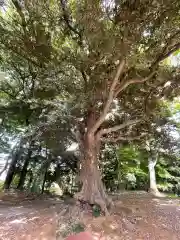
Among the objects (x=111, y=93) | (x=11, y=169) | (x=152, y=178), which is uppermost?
(x=111, y=93)

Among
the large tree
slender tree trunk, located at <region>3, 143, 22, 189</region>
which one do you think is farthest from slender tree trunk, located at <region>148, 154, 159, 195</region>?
slender tree trunk, located at <region>3, 143, 22, 189</region>

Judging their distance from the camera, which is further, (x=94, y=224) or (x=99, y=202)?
(x=99, y=202)

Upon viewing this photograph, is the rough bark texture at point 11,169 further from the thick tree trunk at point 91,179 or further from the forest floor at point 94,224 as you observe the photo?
the thick tree trunk at point 91,179

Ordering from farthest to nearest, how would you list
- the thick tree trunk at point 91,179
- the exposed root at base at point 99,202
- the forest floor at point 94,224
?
A: the thick tree trunk at point 91,179 → the exposed root at base at point 99,202 → the forest floor at point 94,224

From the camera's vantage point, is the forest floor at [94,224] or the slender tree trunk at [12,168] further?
the slender tree trunk at [12,168]

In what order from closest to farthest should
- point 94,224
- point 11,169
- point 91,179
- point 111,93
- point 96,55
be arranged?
point 94,224, point 96,55, point 111,93, point 91,179, point 11,169

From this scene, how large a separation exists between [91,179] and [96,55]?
12.5ft

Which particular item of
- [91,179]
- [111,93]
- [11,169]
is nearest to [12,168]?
[11,169]

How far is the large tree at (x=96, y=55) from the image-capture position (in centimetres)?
473

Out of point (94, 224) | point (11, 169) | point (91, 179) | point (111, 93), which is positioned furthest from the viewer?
point (11, 169)

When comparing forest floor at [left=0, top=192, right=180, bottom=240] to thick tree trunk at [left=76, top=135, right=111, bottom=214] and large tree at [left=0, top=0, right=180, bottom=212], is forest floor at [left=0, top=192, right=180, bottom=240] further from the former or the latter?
large tree at [left=0, top=0, right=180, bottom=212]

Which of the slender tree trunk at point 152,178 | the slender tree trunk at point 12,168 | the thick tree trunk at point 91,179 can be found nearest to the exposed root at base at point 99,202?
the thick tree trunk at point 91,179

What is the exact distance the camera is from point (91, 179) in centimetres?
652

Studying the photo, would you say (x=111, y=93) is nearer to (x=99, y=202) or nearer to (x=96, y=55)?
(x=96, y=55)
